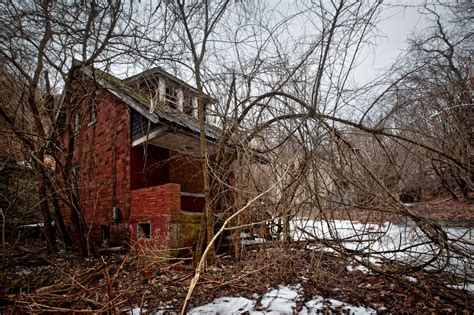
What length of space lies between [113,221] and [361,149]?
7944 mm

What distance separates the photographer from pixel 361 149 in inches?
167

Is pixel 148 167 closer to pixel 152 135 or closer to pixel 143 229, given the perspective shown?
pixel 152 135

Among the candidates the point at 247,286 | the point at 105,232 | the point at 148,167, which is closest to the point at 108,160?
the point at 148,167

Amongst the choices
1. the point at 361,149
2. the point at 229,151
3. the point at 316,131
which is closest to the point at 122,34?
the point at 229,151

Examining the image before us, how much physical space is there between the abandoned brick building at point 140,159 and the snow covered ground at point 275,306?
99.0 inches

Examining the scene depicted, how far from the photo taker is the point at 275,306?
3.78 meters

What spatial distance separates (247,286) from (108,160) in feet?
23.8

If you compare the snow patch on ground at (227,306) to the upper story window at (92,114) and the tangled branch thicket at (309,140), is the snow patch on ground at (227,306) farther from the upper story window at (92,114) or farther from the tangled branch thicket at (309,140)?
the upper story window at (92,114)

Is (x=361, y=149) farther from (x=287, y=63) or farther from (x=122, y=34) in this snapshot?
(x=122, y=34)

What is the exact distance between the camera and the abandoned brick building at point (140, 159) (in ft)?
20.1

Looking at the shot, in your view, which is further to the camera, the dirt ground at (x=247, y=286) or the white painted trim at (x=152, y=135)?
the white painted trim at (x=152, y=135)

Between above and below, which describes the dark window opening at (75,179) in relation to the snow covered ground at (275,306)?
above

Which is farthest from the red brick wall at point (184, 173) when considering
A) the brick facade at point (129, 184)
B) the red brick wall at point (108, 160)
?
the red brick wall at point (108, 160)

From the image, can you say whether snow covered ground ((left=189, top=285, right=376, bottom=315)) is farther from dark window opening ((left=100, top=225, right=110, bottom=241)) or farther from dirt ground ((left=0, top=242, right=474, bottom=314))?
dark window opening ((left=100, top=225, right=110, bottom=241))
